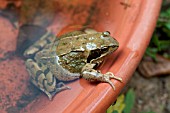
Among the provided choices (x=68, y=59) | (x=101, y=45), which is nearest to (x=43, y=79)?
(x=68, y=59)

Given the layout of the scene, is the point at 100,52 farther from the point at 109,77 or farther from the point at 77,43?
the point at 109,77

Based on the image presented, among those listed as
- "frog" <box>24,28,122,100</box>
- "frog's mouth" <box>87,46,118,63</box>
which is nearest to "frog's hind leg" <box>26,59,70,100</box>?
"frog" <box>24,28,122,100</box>

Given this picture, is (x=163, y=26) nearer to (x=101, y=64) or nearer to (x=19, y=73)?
(x=101, y=64)

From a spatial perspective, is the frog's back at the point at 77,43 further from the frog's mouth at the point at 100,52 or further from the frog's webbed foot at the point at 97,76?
the frog's webbed foot at the point at 97,76

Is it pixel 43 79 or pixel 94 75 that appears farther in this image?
pixel 43 79

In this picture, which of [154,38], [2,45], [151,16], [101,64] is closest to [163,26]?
[154,38]

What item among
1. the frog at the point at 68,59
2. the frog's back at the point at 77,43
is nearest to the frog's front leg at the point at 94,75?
the frog at the point at 68,59

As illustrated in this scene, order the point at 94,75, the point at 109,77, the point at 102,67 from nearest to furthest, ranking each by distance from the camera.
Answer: the point at 109,77
the point at 94,75
the point at 102,67
